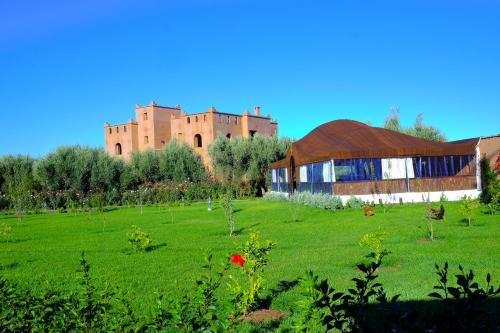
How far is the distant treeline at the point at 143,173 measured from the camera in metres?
33.5

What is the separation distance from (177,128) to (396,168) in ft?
87.5

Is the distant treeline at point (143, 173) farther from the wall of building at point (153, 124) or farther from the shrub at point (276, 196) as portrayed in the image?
the wall of building at point (153, 124)

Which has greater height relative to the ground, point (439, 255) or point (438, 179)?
point (438, 179)

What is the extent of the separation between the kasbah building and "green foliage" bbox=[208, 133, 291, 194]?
2.89 m

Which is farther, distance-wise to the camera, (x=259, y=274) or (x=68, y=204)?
(x=68, y=204)

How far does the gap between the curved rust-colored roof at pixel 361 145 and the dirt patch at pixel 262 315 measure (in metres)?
16.4

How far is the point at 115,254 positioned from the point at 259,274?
561cm

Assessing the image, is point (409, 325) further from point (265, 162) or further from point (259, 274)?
point (265, 162)

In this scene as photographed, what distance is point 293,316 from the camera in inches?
221

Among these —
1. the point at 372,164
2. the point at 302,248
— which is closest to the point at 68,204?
the point at 372,164

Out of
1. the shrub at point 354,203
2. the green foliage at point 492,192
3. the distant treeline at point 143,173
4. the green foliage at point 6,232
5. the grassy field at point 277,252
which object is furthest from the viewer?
the distant treeline at point 143,173

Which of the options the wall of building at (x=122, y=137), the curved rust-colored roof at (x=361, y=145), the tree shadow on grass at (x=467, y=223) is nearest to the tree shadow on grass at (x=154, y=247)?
the tree shadow on grass at (x=467, y=223)

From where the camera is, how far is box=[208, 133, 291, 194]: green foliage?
38188 mm

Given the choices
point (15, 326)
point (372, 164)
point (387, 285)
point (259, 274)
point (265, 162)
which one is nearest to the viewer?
point (15, 326)
